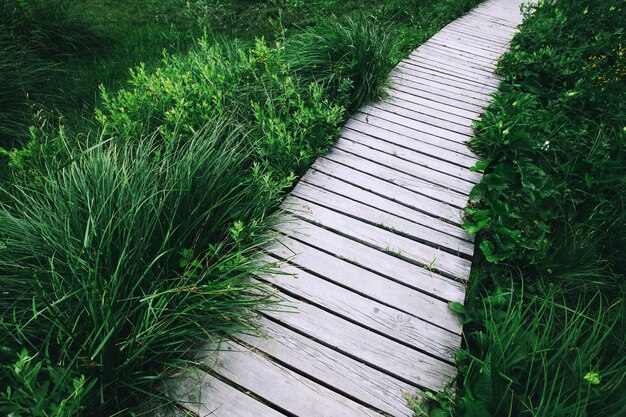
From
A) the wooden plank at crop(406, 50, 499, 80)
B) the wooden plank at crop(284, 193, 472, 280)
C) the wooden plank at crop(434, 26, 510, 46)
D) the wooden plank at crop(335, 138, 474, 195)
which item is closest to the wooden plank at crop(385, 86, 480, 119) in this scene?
the wooden plank at crop(406, 50, 499, 80)

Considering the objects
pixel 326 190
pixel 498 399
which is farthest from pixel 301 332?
pixel 326 190

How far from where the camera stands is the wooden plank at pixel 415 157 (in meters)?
3.63

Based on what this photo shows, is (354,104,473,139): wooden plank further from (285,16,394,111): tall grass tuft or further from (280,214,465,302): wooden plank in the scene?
(280,214,465,302): wooden plank

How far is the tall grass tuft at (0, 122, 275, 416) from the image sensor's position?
1789 millimetres

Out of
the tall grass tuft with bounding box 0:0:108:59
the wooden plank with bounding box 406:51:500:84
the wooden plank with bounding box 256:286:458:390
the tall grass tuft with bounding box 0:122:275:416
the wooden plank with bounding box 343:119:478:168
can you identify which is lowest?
the wooden plank with bounding box 256:286:458:390

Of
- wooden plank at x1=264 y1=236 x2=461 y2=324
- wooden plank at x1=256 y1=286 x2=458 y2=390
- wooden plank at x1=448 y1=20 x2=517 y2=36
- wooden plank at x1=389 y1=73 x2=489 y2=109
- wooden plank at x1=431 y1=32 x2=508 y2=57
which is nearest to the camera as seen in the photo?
wooden plank at x1=256 y1=286 x2=458 y2=390

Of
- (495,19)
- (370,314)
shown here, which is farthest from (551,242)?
(495,19)

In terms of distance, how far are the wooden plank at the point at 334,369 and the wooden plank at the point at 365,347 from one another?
0.04 m

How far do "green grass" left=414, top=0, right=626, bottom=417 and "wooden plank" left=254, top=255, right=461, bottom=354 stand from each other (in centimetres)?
15

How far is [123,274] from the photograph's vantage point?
2.06 meters

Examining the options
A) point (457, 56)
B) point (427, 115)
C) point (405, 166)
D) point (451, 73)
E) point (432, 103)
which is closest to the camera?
point (405, 166)

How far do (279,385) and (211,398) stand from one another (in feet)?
1.20

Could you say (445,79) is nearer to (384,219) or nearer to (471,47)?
(471,47)

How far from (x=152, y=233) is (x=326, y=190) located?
1560 mm
